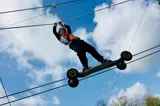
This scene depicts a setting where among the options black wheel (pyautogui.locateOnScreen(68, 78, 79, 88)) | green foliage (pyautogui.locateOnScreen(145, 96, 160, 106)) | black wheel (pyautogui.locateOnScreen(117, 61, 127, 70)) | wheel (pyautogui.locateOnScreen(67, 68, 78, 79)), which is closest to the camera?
wheel (pyautogui.locateOnScreen(67, 68, 78, 79))

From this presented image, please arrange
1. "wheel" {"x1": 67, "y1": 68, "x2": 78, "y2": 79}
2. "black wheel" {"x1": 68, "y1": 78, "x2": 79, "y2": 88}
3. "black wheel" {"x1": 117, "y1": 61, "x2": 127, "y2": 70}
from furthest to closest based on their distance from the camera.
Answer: "black wheel" {"x1": 117, "y1": 61, "x2": 127, "y2": 70}, "black wheel" {"x1": 68, "y1": 78, "x2": 79, "y2": 88}, "wheel" {"x1": 67, "y1": 68, "x2": 78, "y2": 79}

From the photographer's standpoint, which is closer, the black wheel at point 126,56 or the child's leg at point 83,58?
the child's leg at point 83,58

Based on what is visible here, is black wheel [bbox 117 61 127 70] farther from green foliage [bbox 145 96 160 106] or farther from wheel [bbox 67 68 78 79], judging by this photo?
green foliage [bbox 145 96 160 106]

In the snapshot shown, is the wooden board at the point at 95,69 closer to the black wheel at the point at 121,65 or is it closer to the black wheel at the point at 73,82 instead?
the black wheel at the point at 73,82

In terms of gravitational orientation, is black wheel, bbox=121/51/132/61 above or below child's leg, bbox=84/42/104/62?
below

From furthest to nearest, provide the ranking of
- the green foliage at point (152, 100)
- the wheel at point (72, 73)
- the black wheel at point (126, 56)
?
the green foliage at point (152, 100) < the black wheel at point (126, 56) < the wheel at point (72, 73)

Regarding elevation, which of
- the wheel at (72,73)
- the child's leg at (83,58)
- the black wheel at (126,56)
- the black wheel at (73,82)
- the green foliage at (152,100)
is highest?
the green foliage at (152,100)

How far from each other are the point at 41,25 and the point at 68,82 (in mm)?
2593

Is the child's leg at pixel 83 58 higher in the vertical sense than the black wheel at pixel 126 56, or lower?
higher

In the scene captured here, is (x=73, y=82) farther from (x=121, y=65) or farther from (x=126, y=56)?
(x=126, y=56)

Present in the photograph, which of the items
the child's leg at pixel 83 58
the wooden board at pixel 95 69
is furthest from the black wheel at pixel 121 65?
the child's leg at pixel 83 58

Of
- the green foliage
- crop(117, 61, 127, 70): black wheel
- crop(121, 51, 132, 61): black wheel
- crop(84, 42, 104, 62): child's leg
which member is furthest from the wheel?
the green foliage

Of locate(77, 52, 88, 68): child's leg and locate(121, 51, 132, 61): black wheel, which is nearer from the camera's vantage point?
locate(77, 52, 88, 68): child's leg

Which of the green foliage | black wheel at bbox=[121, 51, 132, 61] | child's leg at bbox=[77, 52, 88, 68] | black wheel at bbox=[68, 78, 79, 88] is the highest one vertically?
the green foliage
